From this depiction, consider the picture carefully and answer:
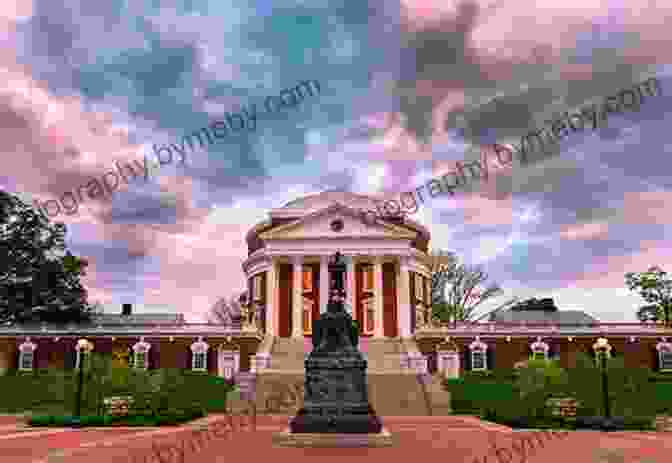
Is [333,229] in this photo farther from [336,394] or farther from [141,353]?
[336,394]

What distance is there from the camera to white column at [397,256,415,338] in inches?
2373

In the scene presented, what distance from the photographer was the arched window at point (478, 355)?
55438 mm

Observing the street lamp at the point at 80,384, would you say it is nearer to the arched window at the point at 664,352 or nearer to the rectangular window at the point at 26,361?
the rectangular window at the point at 26,361

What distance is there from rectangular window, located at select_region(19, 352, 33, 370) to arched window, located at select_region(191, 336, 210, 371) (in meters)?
12.5

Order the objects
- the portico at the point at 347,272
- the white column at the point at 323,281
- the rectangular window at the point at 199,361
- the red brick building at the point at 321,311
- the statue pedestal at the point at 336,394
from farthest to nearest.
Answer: the portico at the point at 347,272 < the white column at the point at 323,281 < the rectangular window at the point at 199,361 < the red brick building at the point at 321,311 < the statue pedestal at the point at 336,394

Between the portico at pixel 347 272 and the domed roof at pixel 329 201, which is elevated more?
the domed roof at pixel 329 201

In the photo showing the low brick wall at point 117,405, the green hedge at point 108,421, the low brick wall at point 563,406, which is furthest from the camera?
the low brick wall at point 117,405

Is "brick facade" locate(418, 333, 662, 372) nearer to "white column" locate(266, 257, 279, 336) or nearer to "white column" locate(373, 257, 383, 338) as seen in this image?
"white column" locate(373, 257, 383, 338)

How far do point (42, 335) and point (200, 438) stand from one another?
39.5 m

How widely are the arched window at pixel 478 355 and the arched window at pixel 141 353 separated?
24.9 m

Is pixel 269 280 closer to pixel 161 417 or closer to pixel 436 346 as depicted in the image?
pixel 436 346

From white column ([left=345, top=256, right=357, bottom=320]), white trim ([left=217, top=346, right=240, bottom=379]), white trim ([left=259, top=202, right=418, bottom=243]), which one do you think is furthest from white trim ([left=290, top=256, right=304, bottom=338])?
white trim ([left=217, top=346, right=240, bottom=379])

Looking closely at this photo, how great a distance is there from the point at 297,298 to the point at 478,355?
15.4m

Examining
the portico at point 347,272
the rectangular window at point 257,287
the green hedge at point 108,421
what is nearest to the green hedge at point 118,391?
the green hedge at point 108,421
